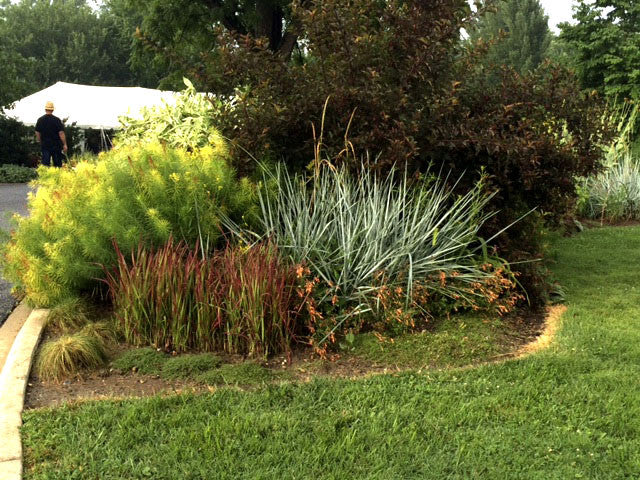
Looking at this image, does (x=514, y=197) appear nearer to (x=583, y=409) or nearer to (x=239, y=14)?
(x=583, y=409)

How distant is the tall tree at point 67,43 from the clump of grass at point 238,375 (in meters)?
46.7

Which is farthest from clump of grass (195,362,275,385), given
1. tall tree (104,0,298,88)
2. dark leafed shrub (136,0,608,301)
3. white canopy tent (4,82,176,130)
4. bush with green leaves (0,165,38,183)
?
white canopy tent (4,82,176,130)

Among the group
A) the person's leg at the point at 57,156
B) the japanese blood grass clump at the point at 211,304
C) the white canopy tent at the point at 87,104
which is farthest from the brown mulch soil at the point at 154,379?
the white canopy tent at the point at 87,104

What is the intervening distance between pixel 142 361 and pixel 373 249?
1654mm

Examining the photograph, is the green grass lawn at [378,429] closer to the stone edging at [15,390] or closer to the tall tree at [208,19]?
the stone edging at [15,390]

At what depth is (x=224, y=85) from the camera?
5.41m

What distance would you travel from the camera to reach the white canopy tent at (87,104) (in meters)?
19.8

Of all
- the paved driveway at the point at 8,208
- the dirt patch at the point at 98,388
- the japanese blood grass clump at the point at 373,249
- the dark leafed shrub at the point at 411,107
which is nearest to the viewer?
the dirt patch at the point at 98,388

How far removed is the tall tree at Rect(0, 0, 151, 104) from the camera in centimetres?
4750

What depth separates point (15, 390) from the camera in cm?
336

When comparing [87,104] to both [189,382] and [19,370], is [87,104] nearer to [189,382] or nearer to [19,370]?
[19,370]

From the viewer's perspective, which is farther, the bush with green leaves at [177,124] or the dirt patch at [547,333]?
the bush with green leaves at [177,124]

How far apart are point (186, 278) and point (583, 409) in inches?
93.0

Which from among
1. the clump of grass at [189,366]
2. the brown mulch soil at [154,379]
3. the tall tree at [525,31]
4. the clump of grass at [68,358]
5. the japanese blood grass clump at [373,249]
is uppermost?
the tall tree at [525,31]
